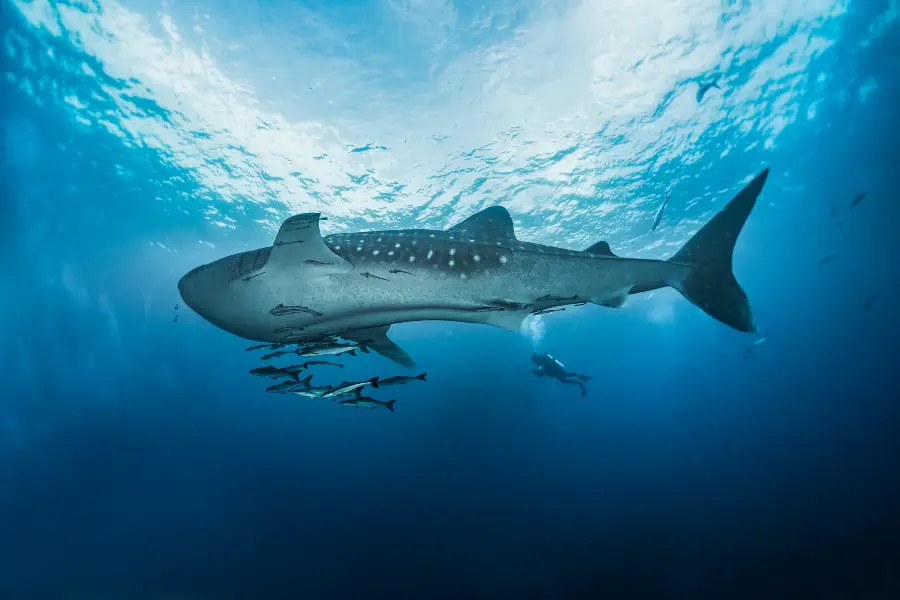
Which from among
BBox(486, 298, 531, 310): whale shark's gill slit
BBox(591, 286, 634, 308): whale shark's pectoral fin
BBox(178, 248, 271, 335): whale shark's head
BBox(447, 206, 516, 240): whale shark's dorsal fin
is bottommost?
BBox(486, 298, 531, 310): whale shark's gill slit

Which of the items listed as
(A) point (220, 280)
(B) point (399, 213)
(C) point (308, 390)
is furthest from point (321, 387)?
(B) point (399, 213)

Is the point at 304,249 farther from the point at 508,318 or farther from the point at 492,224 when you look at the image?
the point at 492,224

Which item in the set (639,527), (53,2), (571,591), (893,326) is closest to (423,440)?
(639,527)

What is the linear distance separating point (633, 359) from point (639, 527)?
72.2 m

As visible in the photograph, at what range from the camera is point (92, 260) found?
68.4 feet

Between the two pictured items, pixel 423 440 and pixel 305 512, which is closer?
pixel 305 512

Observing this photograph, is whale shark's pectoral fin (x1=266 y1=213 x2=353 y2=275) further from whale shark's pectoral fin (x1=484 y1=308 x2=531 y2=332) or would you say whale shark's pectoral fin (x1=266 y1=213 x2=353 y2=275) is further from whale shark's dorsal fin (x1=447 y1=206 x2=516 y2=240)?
whale shark's dorsal fin (x1=447 y1=206 x2=516 y2=240)

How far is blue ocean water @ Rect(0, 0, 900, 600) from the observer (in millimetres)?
11375

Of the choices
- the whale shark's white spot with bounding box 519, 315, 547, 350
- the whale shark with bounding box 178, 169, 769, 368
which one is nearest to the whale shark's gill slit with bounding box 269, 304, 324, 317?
the whale shark with bounding box 178, 169, 769, 368

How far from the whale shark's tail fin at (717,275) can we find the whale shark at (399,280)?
0.13m

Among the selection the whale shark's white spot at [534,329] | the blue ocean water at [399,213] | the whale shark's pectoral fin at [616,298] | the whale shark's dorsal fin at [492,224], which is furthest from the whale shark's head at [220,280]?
the whale shark's white spot at [534,329]

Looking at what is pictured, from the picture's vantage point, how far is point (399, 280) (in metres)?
3.26

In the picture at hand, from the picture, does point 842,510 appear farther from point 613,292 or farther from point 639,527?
point 613,292

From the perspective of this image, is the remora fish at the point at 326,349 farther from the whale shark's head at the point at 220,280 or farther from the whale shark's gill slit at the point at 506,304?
the whale shark's gill slit at the point at 506,304
